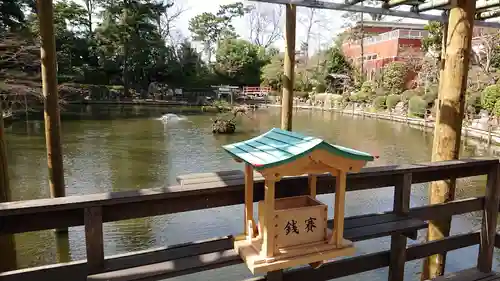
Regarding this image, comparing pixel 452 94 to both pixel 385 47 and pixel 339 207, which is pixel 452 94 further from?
pixel 385 47

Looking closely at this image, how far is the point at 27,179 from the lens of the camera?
6.84 m

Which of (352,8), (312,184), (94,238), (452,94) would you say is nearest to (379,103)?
(352,8)

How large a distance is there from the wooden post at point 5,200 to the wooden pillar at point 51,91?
4.78 ft

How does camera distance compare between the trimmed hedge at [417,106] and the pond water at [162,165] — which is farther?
the trimmed hedge at [417,106]

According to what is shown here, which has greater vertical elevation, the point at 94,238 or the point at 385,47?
the point at 385,47

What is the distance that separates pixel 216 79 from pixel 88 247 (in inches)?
1155

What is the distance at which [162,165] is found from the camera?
27.0 ft

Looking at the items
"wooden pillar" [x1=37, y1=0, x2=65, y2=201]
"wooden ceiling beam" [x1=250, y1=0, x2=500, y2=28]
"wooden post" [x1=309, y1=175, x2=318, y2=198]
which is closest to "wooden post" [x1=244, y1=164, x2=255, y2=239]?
"wooden post" [x1=309, y1=175, x2=318, y2=198]

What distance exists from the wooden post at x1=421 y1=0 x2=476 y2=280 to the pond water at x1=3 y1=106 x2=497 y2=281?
4.95 feet

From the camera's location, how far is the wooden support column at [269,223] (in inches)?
62.8

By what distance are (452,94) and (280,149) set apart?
1.81m

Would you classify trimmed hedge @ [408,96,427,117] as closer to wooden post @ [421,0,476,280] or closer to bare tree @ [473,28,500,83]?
bare tree @ [473,28,500,83]

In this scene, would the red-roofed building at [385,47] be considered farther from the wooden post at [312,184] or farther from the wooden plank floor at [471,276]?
the wooden post at [312,184]

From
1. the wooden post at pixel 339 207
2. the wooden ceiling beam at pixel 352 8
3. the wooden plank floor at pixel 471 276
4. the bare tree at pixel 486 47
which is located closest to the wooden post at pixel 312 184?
the wooden post at pixel 339 207
